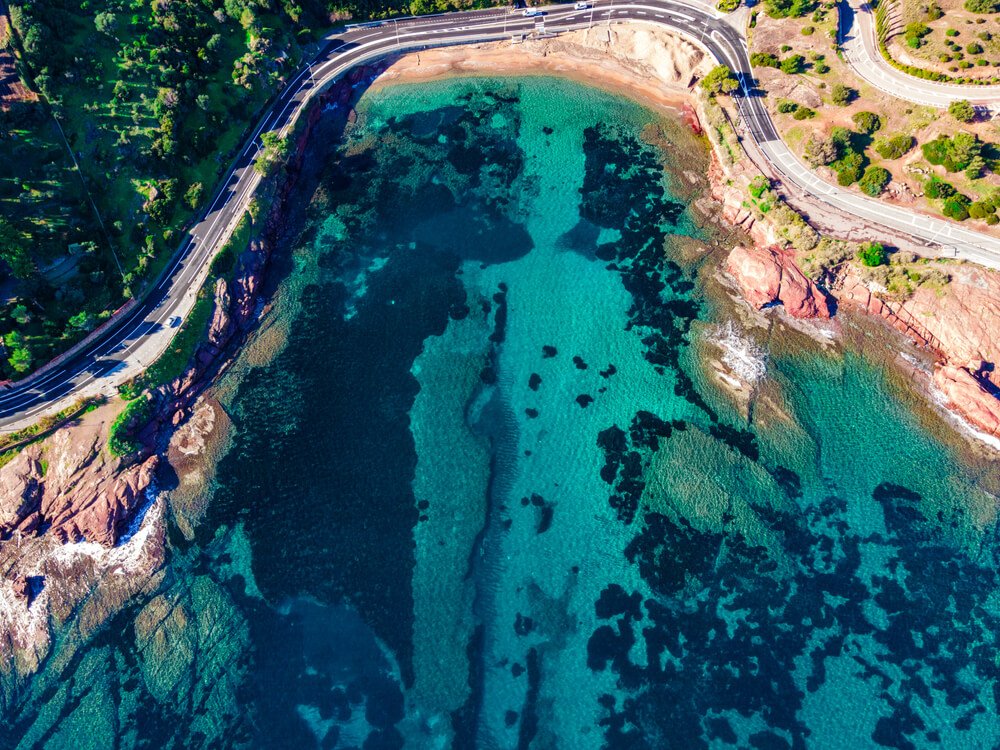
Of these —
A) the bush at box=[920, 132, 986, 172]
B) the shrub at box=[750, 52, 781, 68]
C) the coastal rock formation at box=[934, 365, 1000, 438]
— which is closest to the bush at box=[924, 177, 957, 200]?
the bush at box=[920, 132, 986, 172]

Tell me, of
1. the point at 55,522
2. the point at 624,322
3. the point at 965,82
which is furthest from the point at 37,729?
the point at 965,82

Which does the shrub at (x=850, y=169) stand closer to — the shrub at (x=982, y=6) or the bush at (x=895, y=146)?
the bush at (x=895, y=146)

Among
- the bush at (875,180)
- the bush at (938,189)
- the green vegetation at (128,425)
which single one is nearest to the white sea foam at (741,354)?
the bush at (875,180)

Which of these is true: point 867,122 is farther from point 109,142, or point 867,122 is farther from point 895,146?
point 109,142

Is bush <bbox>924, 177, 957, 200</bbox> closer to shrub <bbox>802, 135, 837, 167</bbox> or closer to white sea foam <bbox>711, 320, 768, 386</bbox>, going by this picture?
shrub <bbox>802, 135, 837, 167</bbox>

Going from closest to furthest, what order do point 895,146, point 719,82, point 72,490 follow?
Answer: point 72,490
point 895,146
point 719,82

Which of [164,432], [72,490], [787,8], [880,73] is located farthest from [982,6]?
[72,490]
